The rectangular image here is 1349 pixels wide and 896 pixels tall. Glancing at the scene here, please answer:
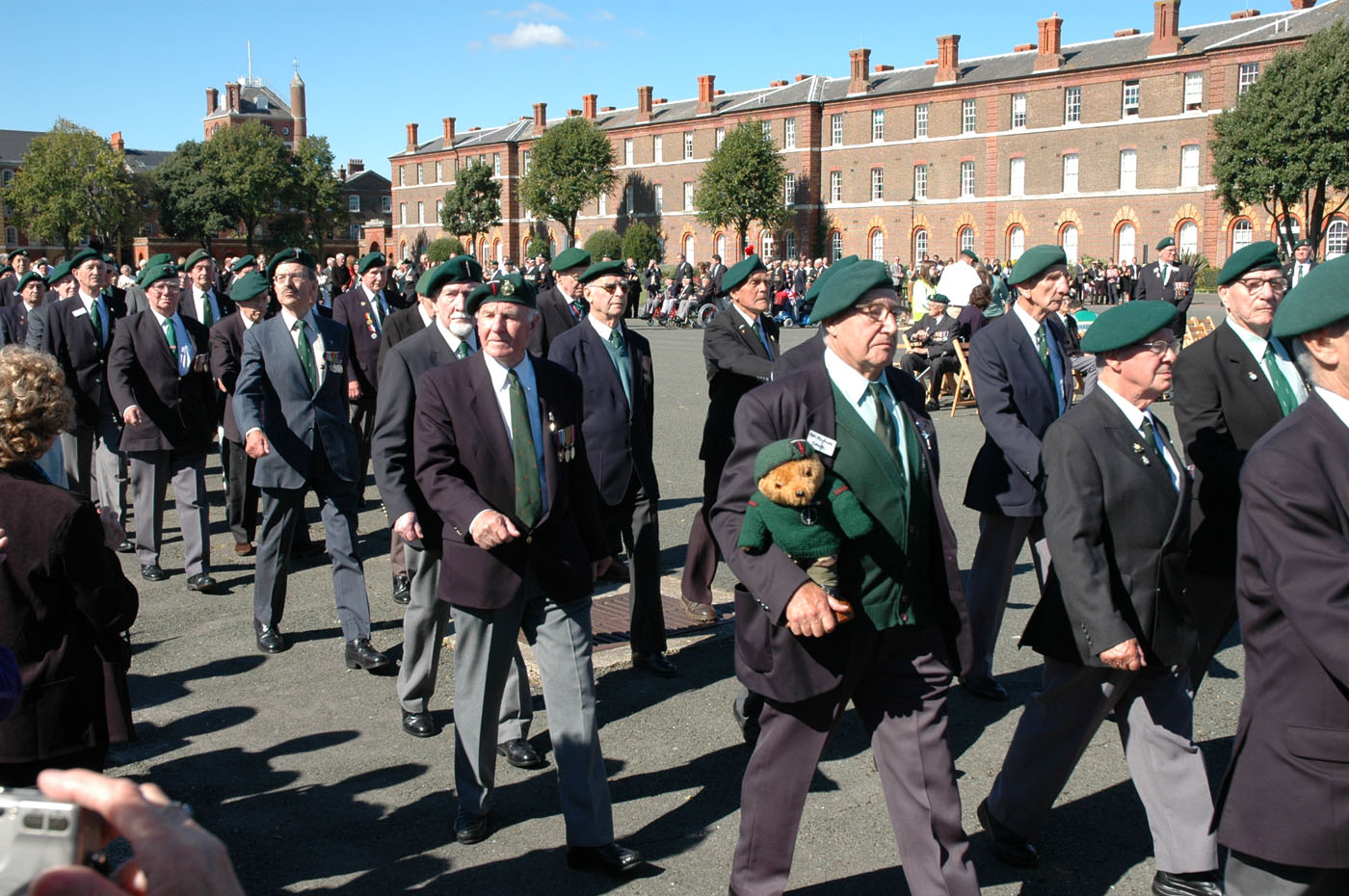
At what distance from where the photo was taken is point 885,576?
3510mm

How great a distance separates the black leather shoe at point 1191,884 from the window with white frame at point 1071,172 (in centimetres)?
6254

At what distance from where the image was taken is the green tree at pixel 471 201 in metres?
93.5

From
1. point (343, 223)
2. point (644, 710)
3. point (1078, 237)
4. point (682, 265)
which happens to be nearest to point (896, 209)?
point (1078, 237)

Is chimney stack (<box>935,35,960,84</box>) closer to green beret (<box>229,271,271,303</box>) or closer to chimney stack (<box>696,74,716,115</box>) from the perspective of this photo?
chimney stack (<box>696,74,716,115</box>)

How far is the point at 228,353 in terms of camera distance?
27.1ft

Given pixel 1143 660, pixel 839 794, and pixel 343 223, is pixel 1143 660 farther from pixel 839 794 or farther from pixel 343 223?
pixel 343 223

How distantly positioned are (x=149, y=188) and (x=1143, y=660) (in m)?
111

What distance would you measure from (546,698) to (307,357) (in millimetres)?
3438

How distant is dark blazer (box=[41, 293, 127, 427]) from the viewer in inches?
365

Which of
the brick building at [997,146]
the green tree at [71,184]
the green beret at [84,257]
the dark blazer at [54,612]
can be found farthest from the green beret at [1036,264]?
the green tree at [71,184]

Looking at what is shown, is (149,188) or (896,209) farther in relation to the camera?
(149,188)

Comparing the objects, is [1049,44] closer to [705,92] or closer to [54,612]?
[705,92]

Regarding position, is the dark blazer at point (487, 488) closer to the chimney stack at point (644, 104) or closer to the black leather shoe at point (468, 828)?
the black leather shoe at point (468, 828)

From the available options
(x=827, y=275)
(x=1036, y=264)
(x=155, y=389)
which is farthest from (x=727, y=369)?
(x=155, y=389)
